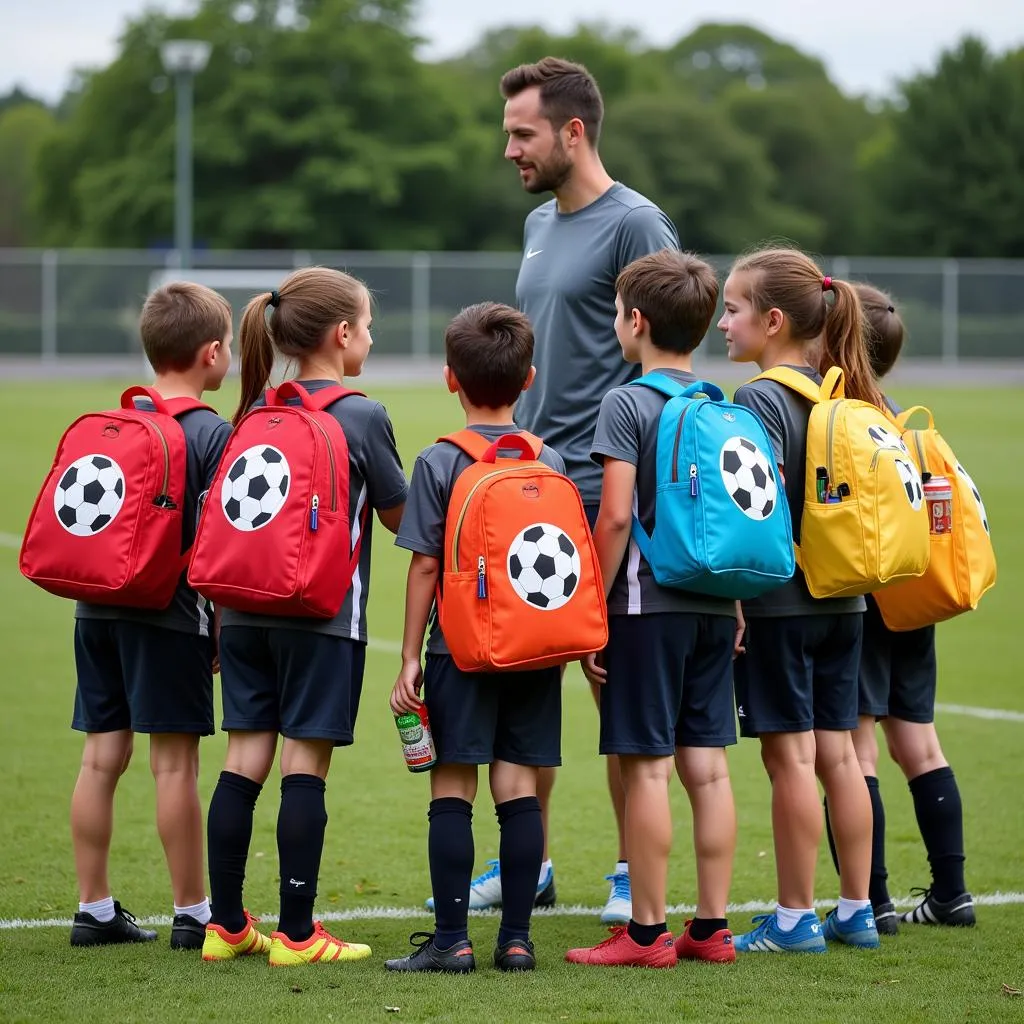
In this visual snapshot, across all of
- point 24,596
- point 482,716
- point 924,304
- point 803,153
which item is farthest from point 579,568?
point 803,153

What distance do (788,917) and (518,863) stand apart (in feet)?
2.61

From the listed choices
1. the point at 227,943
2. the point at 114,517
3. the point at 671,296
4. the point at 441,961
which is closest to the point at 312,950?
the point at 227,943

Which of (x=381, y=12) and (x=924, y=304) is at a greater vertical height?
(x=381, y=12)

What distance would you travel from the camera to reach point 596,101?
16.3 ft

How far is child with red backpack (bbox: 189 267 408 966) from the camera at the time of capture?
12.5 ft

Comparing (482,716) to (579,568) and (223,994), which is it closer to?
(579,568)

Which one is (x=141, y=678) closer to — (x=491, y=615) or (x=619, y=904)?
(x=491, y=615)

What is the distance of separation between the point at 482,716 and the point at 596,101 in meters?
2.10

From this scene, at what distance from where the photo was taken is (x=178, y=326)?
4.26 metres

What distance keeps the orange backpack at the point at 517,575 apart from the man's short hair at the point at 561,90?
1.50m

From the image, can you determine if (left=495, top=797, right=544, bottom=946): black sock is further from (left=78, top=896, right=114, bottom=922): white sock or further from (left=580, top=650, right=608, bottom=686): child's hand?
(left=78, top=896, right=114, bottom=922): white sock

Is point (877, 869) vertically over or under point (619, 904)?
over

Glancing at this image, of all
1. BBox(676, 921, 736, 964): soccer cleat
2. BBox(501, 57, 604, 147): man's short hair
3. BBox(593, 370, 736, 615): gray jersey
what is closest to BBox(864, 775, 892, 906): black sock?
BBox(676, 921, 736, 964): soccer cleat

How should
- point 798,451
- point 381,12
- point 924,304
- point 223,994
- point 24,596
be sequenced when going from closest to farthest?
point 223,994, point 798,451, point 24,596, point 924,304, point 381,12
